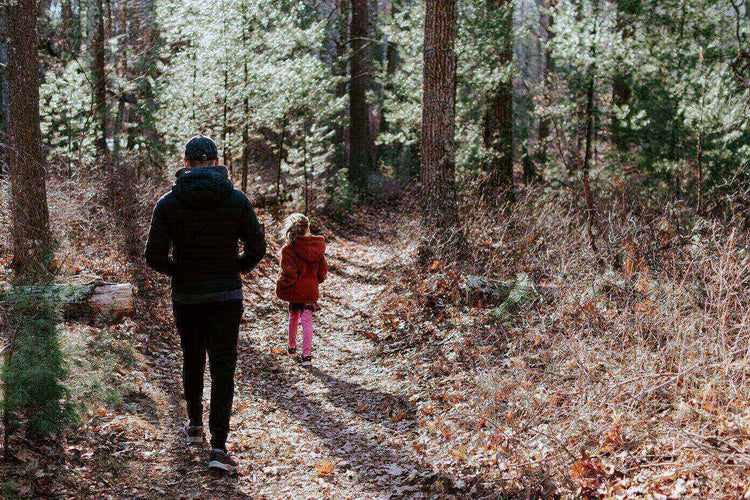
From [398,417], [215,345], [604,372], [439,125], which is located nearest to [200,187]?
[215,345]

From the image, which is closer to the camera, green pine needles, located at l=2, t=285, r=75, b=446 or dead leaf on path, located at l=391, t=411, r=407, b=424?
green pine needles, located at l=2, t=285, r=75, b=446

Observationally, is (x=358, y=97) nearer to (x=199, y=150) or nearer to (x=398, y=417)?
(x=398, y=417)

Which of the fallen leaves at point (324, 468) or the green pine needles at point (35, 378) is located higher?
the green pine needles at point (35, 378)

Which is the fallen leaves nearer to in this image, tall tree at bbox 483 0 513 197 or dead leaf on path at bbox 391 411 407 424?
dead leaf on path at bbox 391 411 407 424

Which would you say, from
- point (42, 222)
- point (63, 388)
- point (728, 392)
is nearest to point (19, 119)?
point (42, 222)

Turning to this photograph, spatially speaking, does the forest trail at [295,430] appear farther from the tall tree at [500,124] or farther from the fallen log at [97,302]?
the tall tree at [500,124]

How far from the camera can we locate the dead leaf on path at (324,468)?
4.85 meters

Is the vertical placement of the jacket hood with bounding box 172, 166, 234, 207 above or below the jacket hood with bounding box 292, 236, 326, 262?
above

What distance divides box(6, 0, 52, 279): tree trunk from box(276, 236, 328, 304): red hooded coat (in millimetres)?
3273

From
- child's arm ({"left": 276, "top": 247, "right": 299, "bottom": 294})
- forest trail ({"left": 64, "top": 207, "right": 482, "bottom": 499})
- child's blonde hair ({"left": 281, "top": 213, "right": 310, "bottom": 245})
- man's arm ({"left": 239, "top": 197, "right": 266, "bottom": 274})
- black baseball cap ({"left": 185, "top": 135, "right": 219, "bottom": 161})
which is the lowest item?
forest trail ({"left": 64, "top": 207, "right": 482, "bottom": 499})

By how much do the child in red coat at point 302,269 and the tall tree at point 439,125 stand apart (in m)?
2.43

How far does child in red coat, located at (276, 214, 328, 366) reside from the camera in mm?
7355

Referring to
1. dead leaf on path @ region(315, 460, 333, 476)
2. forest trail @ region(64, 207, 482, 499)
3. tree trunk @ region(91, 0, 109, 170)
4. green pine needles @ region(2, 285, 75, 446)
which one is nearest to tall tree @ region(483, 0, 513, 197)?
forest trail @ region(64, 207, 482, 499)

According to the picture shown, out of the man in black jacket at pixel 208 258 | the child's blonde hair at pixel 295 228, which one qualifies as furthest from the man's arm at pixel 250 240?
the child's blonde hair at pixel 295 228
